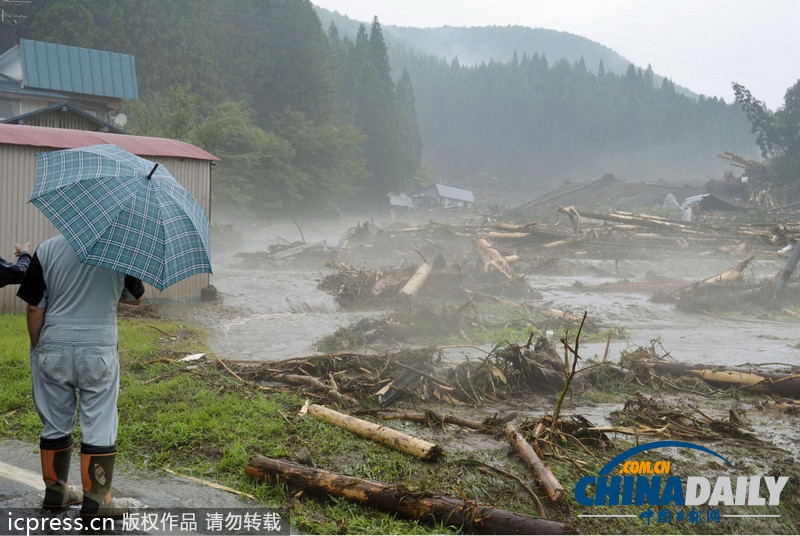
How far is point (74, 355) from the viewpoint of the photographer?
12.3ft

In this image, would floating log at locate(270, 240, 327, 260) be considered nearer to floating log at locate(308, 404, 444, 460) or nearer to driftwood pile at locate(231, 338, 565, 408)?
driftwood pile at locate(231, 338, 565, 408)

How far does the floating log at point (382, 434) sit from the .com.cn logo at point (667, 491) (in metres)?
1.20

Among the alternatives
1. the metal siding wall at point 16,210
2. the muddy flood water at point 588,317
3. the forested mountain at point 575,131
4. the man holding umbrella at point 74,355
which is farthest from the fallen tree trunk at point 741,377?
the forested mountain at point 575,131

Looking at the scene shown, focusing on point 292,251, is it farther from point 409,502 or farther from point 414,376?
point 409,502

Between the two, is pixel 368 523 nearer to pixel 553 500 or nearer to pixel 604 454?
pixel 553 500

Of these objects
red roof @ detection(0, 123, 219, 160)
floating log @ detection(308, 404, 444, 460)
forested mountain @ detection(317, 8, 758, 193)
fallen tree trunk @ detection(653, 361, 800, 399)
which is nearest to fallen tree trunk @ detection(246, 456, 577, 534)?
floating log @ detection(308, 404, 444, 460)

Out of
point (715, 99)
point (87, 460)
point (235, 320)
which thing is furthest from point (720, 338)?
point (715, 99)

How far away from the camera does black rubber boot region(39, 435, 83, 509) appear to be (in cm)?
388

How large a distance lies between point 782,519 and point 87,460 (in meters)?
5.27

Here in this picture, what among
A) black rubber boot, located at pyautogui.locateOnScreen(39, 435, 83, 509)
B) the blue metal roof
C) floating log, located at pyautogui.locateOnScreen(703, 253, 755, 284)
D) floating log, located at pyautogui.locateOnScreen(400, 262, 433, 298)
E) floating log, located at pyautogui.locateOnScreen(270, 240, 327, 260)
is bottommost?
floating log, located at pyautogui.locateOnScreen(270, 240, 327, 260)

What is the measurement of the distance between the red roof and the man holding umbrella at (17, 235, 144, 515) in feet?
28.4

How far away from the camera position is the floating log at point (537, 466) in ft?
15.8

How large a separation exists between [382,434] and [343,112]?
199ft

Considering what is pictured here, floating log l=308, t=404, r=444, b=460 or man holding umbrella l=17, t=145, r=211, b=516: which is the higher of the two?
man holding umbrella l=17, t=145, r=211, b=516
